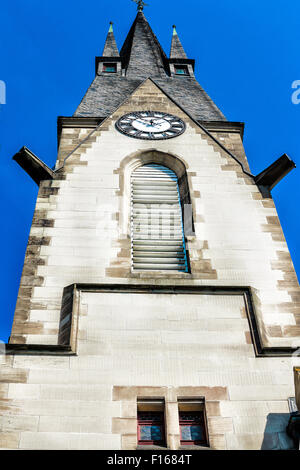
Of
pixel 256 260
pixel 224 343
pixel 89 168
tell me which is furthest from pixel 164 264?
pixel 89 168

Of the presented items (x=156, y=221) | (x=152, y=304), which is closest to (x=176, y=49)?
(x=156, y=221)

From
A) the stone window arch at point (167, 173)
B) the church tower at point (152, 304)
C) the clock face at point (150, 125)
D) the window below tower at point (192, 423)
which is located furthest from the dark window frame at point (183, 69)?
the window below tower at point (192, 423)

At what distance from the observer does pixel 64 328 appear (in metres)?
8.56

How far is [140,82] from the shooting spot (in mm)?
22172

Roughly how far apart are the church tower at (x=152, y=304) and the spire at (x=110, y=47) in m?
14.1

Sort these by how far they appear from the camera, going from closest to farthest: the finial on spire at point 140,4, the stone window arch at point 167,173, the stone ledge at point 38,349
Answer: the stone ledge at point 38,349, the stone window arch at point 167,173, the finial on spire at point 140,4

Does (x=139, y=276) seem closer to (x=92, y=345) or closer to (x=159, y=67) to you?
(x=92, y=345)

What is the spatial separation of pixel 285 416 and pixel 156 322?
227 cm

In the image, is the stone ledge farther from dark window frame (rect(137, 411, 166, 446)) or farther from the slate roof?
the slate roof

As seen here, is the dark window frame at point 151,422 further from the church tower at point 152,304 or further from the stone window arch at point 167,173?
the stone window arch at point 167,173

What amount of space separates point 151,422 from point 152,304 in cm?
197

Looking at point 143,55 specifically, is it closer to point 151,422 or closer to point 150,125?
point 150,125

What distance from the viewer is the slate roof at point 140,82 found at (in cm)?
1816

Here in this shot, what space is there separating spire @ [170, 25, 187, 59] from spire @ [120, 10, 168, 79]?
518 millimetres
